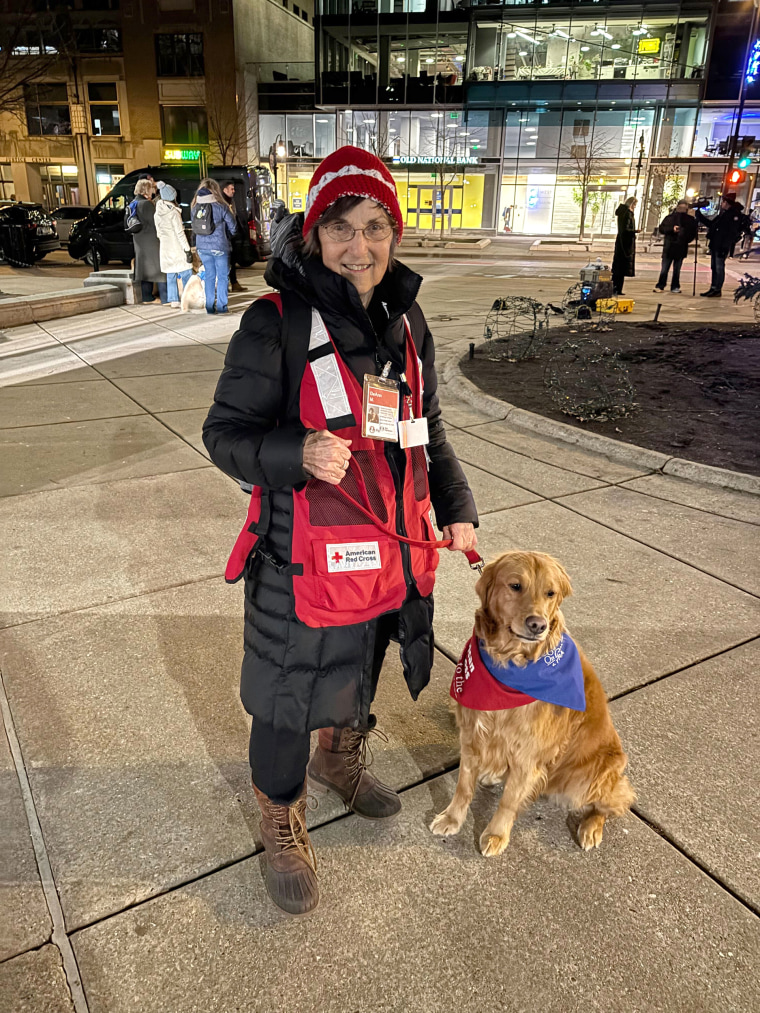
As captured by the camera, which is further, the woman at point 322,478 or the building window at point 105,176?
the building window at point 105,176

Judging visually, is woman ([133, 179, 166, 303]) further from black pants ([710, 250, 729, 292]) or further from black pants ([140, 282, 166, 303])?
black pants ([710, 250, 729, 292])

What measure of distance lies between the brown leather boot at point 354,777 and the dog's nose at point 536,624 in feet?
2.52

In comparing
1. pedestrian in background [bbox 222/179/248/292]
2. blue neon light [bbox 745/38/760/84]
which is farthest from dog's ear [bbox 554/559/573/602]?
blue neon light [bbox 745/38/760/84]

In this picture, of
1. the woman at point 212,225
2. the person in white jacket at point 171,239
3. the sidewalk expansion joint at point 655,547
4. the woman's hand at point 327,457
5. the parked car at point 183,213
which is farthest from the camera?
the parked car at point 183,213

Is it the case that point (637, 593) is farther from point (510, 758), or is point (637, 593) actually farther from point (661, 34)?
point (661, 34)

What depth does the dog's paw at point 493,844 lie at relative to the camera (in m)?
2.25

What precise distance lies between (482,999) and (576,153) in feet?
140

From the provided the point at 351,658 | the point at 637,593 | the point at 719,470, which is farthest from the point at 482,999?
the point at 719,470

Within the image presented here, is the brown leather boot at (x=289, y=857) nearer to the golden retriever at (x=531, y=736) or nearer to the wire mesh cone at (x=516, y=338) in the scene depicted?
the golden retriever at (x=531, y=736)

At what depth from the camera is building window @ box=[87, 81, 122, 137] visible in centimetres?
4291

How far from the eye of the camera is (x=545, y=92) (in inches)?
1501

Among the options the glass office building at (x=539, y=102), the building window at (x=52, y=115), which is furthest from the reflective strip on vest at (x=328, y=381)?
the building window at (x=52, y=115)

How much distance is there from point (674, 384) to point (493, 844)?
7.12 meters

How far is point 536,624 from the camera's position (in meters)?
1.98
